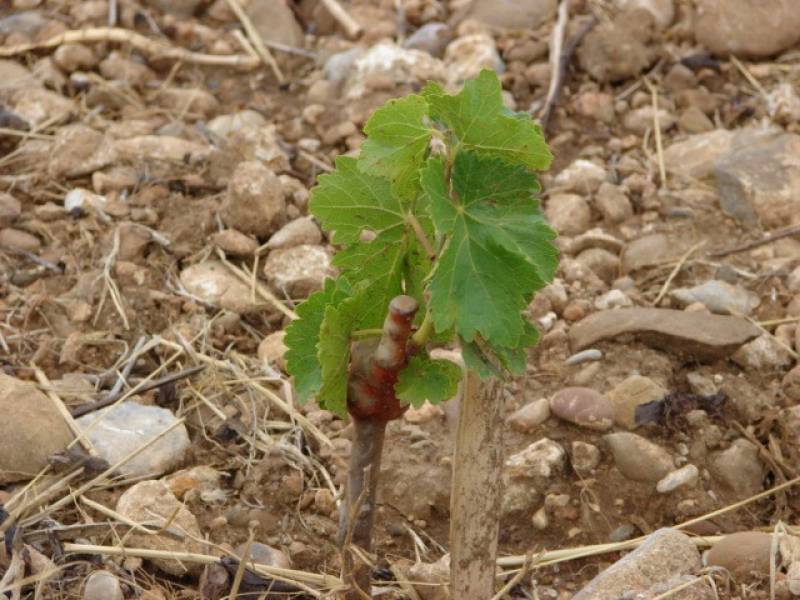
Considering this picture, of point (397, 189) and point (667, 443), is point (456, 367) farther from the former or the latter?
point (667, 443)

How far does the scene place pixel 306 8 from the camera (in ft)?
17.7

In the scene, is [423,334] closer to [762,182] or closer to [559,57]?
[762,182]

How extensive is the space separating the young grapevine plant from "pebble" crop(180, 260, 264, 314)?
1.51 metres

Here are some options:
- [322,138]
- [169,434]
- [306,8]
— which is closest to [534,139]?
[169,434]

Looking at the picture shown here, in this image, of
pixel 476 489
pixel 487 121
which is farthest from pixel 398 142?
pixel 476 489

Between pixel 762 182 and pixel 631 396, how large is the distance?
4.26 feet

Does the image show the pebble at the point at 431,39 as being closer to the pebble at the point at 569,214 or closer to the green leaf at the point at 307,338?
the pebble at the point at 569,214

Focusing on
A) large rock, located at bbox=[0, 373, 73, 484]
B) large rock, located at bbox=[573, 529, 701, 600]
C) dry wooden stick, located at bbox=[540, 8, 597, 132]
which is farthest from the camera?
dry wooden stick, located at bbox=[540, 8, 597, 132]

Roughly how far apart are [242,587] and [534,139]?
44.0 inches

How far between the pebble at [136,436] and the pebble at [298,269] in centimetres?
69

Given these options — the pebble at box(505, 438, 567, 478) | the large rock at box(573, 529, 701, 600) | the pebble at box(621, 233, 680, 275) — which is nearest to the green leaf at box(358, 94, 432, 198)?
the large rock at box(573, 529, 701, 600)

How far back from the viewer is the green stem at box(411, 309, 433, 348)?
1.97 metres

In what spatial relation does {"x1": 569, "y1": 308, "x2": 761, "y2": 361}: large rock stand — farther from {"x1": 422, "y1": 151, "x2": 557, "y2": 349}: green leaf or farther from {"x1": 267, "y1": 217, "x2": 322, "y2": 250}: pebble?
{"x1": 422, "y1": 151, "x2": 557, "y2": 349}: green leaf

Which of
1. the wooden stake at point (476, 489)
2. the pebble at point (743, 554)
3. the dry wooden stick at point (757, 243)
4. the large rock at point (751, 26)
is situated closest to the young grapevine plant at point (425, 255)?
the wooden stake at point (476, 489)
